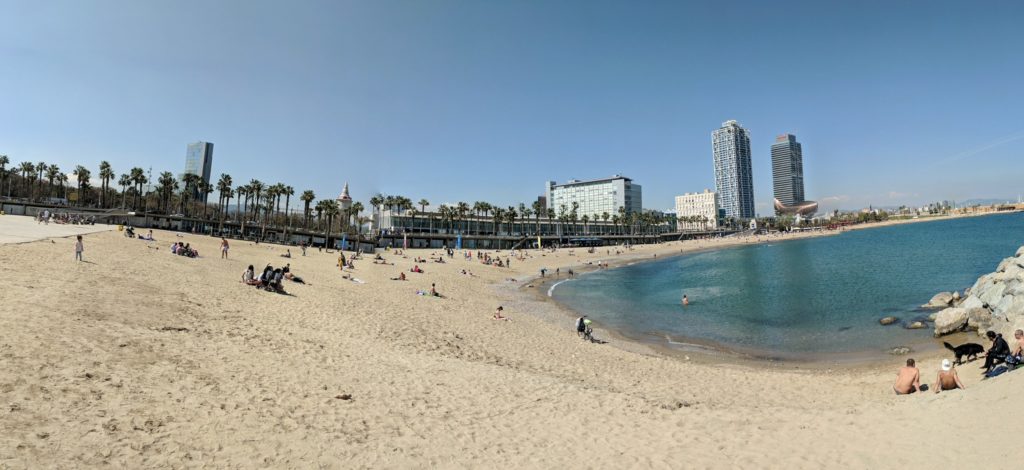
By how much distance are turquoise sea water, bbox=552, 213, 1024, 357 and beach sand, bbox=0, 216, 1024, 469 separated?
4.94 metres

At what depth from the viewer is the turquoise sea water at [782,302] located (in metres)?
21.7

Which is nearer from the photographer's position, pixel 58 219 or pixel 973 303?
pixel 973 303

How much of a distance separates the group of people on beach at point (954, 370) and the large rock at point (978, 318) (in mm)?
11009

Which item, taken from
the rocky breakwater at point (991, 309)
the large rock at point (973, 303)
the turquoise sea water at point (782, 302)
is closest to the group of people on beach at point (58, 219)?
the turquoise sea water at point (782, 302)

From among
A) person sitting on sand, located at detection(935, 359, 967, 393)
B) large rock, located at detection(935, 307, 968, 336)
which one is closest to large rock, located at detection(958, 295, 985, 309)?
large rock, located at detection(935, 307, 968, 336)

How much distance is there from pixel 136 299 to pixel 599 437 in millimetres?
16563

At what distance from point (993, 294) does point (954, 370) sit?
17180 mm

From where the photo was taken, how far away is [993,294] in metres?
21.4

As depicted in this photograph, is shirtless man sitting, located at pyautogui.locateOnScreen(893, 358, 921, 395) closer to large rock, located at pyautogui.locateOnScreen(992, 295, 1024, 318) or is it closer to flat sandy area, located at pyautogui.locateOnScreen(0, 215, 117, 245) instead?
large rock, located at pyautogui.locateOnScreen(992, 295, 1024, 318)

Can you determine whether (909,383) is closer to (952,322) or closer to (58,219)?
(952,322)

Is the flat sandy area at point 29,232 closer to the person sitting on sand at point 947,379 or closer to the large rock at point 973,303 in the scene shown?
the person sitting on sand at point 947,379

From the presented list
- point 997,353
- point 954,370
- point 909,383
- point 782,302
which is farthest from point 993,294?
point 954,370

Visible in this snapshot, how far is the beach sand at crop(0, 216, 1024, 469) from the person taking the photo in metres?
6.95

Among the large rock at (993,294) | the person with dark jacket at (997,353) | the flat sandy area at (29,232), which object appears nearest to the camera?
the person with dark jacket at (997,353)
